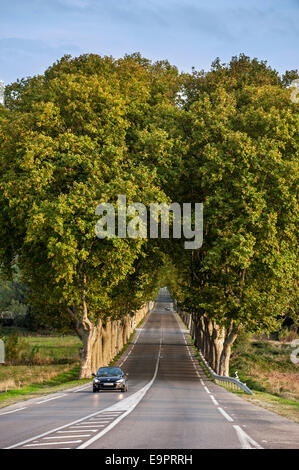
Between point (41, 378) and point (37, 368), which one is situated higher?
point (41, 378)

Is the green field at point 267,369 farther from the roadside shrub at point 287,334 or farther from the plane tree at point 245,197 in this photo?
the plane tree at point 245,197

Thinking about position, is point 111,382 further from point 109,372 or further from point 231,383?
point 231,383

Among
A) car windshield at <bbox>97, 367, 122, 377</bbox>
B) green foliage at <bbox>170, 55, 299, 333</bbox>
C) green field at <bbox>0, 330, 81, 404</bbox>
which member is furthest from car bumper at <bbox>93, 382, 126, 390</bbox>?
green foliage at <bbox>170, 55, 299, 333</bbox>

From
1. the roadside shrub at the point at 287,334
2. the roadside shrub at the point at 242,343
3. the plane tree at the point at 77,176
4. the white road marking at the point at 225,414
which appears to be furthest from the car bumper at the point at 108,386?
the roadside shrub at the point at 287,334

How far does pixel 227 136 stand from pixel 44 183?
1200 centimetres

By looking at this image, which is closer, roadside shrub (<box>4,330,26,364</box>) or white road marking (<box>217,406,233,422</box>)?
white road marking (<box>217,406,233,422</box>)

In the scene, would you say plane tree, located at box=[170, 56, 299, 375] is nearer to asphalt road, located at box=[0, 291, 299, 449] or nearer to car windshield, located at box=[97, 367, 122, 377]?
car windshield, located at box=[97, 367, 122, 377]

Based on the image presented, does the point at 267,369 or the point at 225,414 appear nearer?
the point at 225,414

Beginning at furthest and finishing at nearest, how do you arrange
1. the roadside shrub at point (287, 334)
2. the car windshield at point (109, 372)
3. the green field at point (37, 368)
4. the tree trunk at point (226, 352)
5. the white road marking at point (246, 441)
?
the roadside shrub at point (287, 334) < the tree trunk at point (226, 352) < the green field at point (37, 368) < the car windshield at point (109, 372) < the white road marking at point (246, 441)

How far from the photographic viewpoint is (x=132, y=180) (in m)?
38.7

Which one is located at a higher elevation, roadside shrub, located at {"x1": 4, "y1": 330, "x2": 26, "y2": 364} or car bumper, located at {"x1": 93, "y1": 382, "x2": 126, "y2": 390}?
car bumper, located at {"x1": 93, "y1": 382, "x2": 126, "y2": 390}

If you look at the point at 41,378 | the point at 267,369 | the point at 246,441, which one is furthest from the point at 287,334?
the point at 246,441

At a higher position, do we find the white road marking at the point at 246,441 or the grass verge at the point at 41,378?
the white road marking at the point at 246,441

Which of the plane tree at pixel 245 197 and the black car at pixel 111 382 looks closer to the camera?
the black car at pixel 111 382
